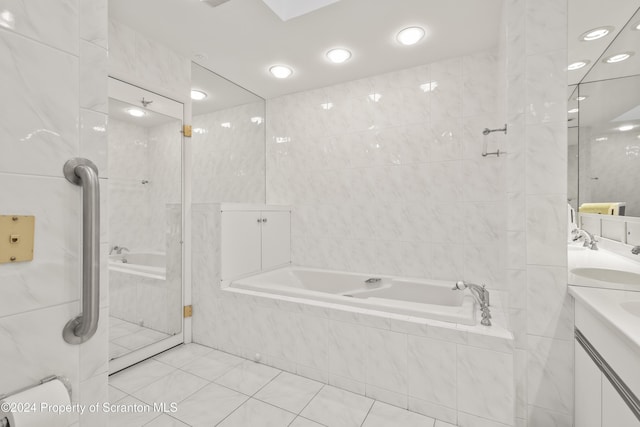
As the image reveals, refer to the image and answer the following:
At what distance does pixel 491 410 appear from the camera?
148 centimetres

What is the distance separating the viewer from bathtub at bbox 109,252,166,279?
6.67ft

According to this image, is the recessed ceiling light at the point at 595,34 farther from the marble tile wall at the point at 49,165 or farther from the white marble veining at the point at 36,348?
the white marble veining at the point at 36,348

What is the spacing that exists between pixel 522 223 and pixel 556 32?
0.97m

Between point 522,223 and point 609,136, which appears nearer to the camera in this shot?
point 609,136

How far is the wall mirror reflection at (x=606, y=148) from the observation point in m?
1.27

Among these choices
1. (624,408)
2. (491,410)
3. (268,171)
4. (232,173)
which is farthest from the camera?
(268,171)

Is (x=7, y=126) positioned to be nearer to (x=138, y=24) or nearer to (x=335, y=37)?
(x=138, y=24)

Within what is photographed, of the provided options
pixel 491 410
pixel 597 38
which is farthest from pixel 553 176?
pixel 491 410

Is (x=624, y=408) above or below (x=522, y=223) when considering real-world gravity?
below

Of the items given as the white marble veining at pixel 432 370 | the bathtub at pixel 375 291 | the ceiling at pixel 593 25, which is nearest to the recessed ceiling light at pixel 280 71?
the bathtub at pixel 375 291

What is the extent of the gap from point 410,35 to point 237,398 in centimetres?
276

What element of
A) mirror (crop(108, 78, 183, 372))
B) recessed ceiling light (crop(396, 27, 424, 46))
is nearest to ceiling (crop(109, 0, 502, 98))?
recessed ceiling light (crop(396, 27, 424, 46))

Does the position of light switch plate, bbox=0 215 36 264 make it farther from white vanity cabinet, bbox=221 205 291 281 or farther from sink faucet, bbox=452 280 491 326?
sink faucet, bbox=452 280 491 326

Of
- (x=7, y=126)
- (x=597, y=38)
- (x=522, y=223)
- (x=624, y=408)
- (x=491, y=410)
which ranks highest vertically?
(x=597, y=38)
